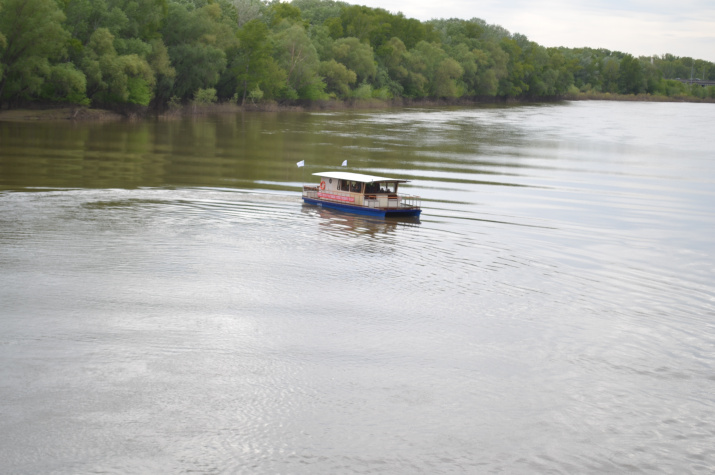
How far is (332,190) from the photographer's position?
53438mm

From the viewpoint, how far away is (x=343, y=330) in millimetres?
29578

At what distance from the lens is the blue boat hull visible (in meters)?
50.2

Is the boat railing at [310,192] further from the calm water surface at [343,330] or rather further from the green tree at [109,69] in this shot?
the green tree at [109,69]

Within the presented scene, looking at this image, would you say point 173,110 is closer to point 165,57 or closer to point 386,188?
point 165,57

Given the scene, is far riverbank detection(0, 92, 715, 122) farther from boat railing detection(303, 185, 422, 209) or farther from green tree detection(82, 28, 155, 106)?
boat railing detection(303, 185, 422, 209)

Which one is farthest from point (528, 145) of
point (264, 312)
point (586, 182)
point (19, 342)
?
point (19, 342)

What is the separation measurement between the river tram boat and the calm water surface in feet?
5.14

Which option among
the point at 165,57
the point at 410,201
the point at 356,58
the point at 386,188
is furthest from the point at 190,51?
the point at 386,188

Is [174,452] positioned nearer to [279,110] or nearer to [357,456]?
[357,456]

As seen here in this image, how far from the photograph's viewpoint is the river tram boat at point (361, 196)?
168ft

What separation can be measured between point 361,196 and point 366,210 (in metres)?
1.05

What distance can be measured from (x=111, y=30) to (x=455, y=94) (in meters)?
108

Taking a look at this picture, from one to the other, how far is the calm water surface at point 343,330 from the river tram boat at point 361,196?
5.14ft

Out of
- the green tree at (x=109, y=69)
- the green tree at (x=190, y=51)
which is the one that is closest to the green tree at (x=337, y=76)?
the green tree at (x=190, y=51)
